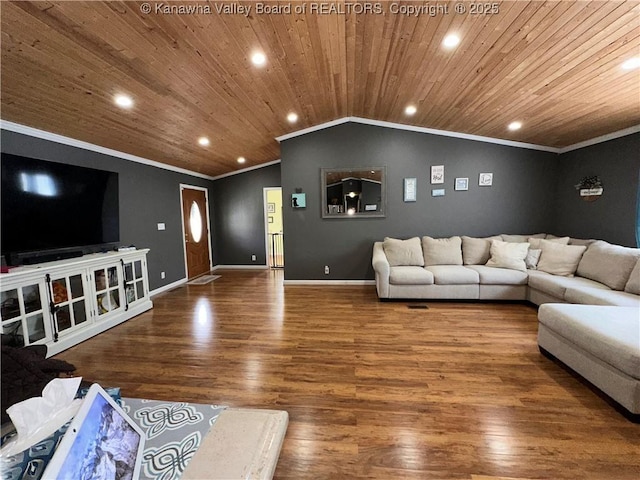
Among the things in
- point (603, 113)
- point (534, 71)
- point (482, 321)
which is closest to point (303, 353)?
point (482, 321)

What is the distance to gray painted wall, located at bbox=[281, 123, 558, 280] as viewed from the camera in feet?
15.8

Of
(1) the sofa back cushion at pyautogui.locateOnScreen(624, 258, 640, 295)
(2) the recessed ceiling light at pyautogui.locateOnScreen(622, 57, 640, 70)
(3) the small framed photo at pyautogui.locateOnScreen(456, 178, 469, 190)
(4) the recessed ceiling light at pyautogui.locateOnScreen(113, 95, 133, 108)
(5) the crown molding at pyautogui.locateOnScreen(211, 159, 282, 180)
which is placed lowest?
(1) the sofa back cushion at pyautogui.locateOnScreen(624, 258, 640, 295)

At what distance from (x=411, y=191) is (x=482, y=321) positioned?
2445 mm

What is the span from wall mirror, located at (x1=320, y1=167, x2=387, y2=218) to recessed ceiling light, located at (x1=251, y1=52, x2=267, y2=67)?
2496mm

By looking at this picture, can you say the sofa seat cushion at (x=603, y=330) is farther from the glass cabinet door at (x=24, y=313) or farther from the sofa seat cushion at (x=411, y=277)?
the glass cabinet door at (x=24, y=313)

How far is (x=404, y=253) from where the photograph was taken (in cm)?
452

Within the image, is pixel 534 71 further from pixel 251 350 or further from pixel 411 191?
pixel 251 350

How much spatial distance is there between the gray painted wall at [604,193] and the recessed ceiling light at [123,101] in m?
5.93

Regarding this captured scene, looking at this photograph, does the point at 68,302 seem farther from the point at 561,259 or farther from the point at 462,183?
the point at 561,259

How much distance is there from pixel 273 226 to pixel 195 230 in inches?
87.0

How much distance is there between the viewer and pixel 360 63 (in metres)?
2.88

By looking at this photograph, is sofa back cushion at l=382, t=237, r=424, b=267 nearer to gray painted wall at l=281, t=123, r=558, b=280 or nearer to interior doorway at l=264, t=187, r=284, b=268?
gray painted wall at l=281, t=123, r=558, b=280

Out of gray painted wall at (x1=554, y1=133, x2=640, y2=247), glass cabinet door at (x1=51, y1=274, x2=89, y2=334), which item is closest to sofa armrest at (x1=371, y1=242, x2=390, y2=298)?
gray painted wall at (x1=554, y1=133, x2=640, y2=247)

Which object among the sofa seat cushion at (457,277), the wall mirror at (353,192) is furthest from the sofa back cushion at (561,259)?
the wall mirror at (353,192)
